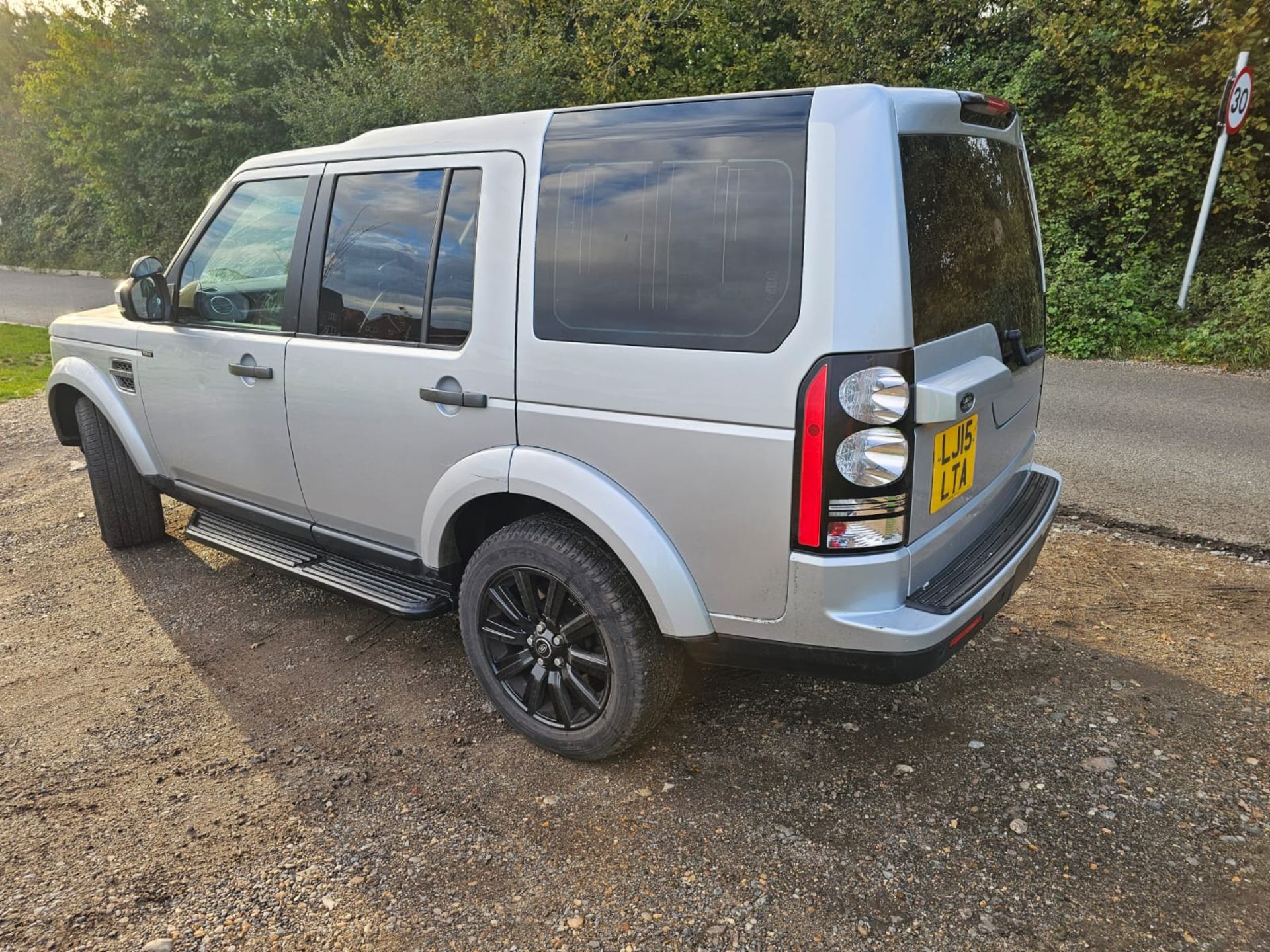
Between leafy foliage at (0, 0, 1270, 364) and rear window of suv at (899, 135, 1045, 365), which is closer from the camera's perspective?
rear window of suv at (899, 135, 1045, 365)

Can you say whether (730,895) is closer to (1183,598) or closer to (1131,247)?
(1183,598)

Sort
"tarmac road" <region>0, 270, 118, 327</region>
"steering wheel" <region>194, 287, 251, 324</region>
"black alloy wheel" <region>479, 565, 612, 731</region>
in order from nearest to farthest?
1. "black alloy wheel" <region>479, 565, 612, 731</region>
2. "steering wheel" <region>194, 287, 251, 324</region>
3. "tarmac road" <region>0, 270, 118, 327</region>

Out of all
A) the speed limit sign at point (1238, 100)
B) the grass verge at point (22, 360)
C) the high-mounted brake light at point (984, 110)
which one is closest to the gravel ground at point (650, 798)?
the high-mounted brake light at point (984, 110)

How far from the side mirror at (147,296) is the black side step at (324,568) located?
0.91 meters

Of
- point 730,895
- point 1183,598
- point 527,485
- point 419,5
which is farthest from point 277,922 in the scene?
point 419,5

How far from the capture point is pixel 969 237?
101 inches

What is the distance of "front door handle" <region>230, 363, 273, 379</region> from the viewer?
135 inches

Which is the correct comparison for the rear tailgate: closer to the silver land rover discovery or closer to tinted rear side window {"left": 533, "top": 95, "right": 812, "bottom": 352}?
the silver land rover discovery

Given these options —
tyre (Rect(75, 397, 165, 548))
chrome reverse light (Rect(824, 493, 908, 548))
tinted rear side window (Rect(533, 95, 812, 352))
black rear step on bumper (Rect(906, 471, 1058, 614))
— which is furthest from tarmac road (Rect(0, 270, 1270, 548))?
tyre (Rect(75, 397, 165, 548))

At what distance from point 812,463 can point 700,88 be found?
13.2 meters

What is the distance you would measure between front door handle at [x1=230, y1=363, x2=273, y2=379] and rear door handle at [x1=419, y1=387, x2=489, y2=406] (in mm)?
873

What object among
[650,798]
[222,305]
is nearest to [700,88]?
[222,305]

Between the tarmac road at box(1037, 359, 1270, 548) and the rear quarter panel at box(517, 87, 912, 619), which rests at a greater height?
the rear quarter panel at box(517, 87, 912, 619)

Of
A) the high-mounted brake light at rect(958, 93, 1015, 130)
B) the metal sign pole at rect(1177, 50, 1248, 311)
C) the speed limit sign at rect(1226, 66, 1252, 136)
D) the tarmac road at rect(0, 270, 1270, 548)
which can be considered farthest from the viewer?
the metal sign pole at rect(1177, 50, 1248, 311)
